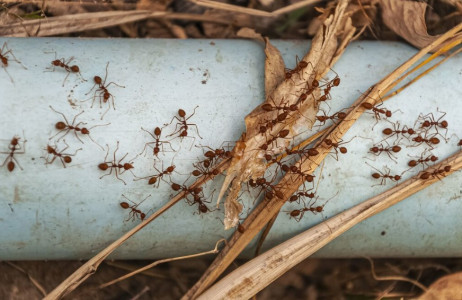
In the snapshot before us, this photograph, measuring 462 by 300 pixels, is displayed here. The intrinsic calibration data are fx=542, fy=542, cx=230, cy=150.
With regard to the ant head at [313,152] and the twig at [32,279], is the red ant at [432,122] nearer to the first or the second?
the ant head at [313,152]

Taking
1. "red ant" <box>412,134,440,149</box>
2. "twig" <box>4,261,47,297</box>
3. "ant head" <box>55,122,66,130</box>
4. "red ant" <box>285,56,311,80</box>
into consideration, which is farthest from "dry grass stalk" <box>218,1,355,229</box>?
"twig" <box>4,261,47,297</box>

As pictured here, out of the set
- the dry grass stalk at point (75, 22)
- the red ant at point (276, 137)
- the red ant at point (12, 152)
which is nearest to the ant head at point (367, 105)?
the red ant at point (276, 137)

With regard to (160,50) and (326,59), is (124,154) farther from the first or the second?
(326,59)

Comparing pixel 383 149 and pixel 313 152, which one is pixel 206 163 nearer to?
pixel 313 152

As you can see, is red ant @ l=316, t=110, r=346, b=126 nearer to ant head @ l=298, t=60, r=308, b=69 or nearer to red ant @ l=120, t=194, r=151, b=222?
ant head @ l=298, t=60, r=308, b=69

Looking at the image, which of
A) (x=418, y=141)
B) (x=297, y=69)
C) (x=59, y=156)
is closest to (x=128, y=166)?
(x=59, y=156)
